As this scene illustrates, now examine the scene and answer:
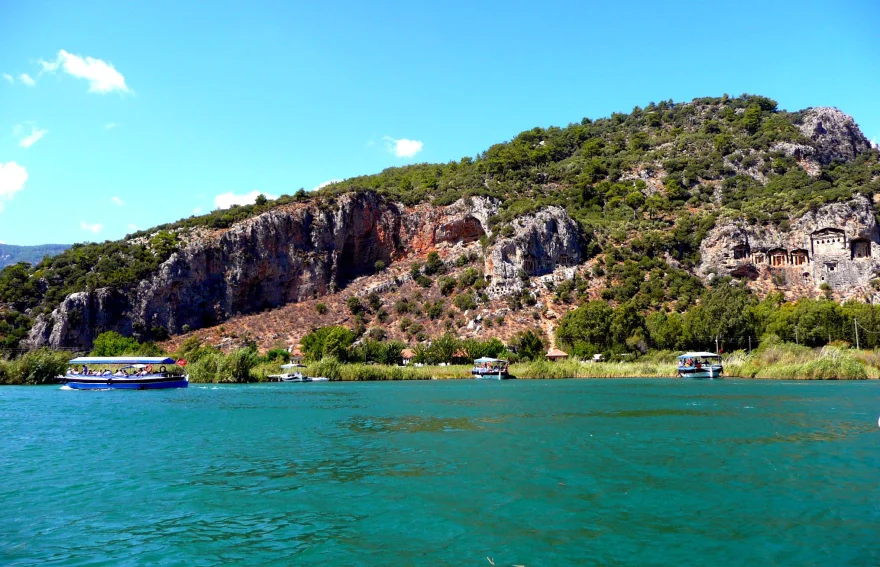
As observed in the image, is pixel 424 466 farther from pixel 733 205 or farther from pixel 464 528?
pixel 733 205

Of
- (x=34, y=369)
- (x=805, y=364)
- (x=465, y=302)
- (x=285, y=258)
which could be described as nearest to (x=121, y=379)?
(x=34, y=369)

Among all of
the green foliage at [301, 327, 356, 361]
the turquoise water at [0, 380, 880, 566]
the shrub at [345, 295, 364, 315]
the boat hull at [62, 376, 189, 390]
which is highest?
the shrub at [345, 295, 364, 315]

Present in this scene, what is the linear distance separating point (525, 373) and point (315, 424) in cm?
4192

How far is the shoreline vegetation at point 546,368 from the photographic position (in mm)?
53875

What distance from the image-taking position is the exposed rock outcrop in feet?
361

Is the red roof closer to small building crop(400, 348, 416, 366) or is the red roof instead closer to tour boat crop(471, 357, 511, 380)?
tour boat crop(471, 357, 511, 380)

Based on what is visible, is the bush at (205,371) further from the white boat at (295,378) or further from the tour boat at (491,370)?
the tour boat at (491,370)

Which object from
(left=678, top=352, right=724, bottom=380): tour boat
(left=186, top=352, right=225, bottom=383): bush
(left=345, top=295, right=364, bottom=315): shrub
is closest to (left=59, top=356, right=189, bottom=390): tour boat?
(left=186, top=352, right=225, bottom=383): bush

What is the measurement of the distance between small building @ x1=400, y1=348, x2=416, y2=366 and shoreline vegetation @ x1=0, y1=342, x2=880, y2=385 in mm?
3897

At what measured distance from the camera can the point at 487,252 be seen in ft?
307

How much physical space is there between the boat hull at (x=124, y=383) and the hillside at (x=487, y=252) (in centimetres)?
2918

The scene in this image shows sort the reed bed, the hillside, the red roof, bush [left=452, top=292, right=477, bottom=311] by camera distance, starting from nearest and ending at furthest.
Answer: the reed bed < the red roof < the hillside < bush [left=452, top=292, right=477, bottom=311]

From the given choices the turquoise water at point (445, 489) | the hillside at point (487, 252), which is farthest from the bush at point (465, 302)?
the turquoise water at point (445, 489)

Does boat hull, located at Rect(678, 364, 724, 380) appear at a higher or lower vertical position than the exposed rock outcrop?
lower
